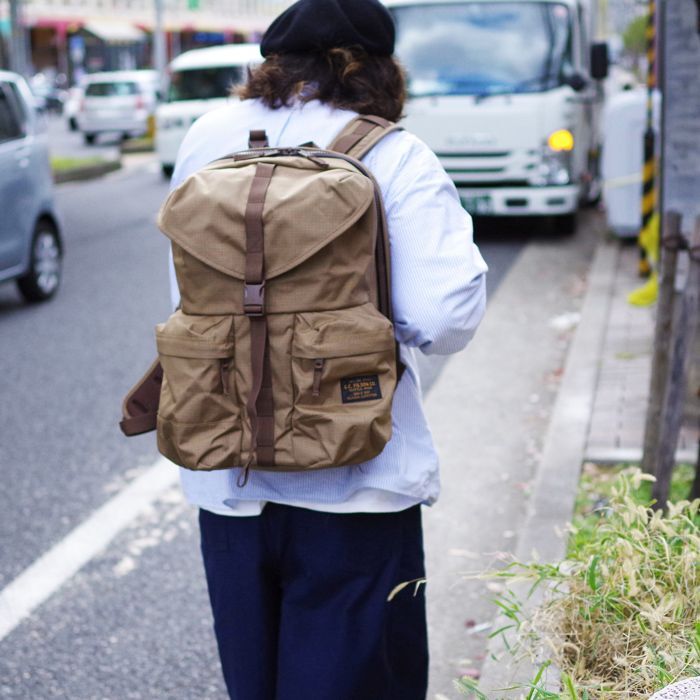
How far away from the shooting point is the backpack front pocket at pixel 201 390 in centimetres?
197

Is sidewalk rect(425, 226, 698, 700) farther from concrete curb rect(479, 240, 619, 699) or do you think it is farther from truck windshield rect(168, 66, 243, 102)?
truck windshield rect(168, 66, 243, 102)

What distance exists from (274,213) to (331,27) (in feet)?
1.48

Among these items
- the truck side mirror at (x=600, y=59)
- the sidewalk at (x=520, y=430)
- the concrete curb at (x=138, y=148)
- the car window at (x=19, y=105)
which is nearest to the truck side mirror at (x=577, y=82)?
the truck side mirror at (x=600, y=59)

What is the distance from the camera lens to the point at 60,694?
343 cm

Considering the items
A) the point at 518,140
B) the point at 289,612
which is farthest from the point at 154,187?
the point at 289,612

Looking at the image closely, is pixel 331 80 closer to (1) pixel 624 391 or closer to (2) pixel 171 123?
(1) pixel 624 391

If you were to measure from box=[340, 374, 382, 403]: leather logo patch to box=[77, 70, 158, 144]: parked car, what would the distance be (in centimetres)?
2912

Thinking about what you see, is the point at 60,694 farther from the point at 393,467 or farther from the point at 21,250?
the point at 21,250

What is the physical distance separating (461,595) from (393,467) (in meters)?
1.99

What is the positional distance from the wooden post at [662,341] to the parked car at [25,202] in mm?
5803

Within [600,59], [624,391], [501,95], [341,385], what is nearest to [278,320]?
[341,385]

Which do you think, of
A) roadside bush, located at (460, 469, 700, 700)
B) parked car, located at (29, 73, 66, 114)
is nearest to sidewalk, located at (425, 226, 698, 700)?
roadside bush, located at (460, 469, 700, 700)

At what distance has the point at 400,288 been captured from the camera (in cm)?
208

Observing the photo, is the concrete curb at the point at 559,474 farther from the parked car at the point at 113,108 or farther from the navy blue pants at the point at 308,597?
the parked car at the point at 113,108
